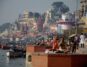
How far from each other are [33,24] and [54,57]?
122914 millimetres

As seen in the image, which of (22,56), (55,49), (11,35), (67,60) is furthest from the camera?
(11,35)

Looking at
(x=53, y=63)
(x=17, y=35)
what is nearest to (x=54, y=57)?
(x=53, y=63)

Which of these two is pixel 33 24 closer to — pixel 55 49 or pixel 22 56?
pixel 22 56

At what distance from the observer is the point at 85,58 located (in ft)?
54.4

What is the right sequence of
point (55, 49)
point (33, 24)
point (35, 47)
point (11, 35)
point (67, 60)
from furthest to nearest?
point (11, 35), point (33, 24), point (35, 47), point (55, 49), point (67, 60)

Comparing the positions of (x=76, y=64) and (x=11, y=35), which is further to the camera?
(x=11, y=35)

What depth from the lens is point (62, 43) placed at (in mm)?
17875

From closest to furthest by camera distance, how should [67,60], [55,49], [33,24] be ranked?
[67,60]
[55,49]
[33,24]

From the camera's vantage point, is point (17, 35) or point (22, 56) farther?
point (17, 35)

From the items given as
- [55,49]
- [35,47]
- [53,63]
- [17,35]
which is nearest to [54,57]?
[53,63]

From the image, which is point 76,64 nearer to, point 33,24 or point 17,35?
point 33,24

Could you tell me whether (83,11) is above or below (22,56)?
above

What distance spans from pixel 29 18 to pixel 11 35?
1366cm

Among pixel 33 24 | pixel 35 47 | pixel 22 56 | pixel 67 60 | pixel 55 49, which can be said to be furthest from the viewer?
pixel 33 24
